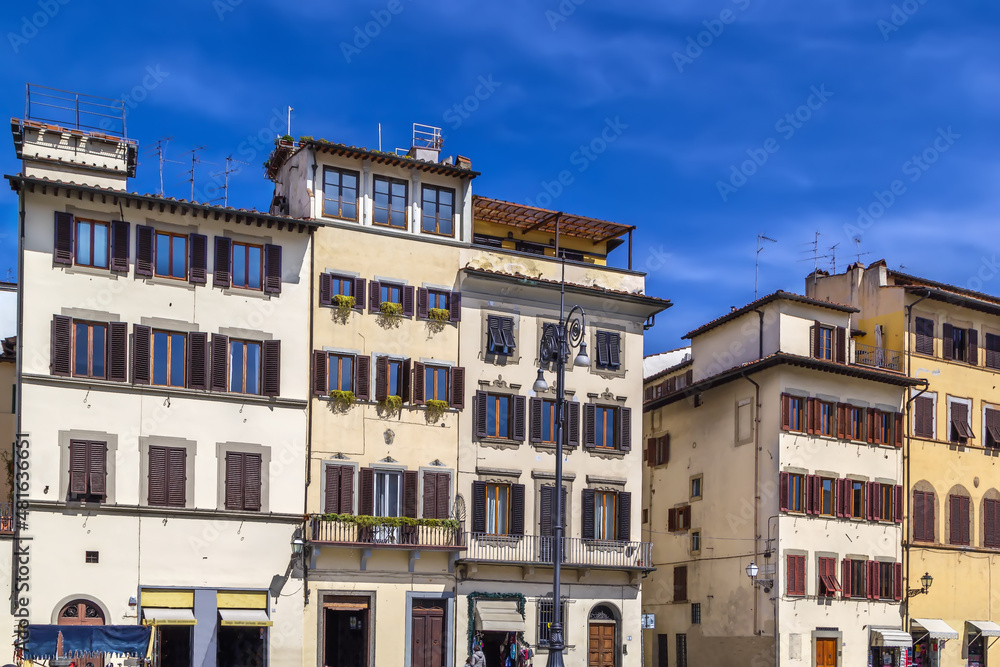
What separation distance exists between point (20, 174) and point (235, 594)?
1560cm

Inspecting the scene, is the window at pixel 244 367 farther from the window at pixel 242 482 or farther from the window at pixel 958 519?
the window at pixel 958 519

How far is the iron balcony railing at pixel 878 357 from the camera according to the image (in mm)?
60250

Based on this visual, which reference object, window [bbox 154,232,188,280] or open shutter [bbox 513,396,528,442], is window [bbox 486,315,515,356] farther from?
window [bbox 154,232,188,280]

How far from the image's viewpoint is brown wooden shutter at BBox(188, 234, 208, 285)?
45250 mm

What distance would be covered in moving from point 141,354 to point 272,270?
559 cm

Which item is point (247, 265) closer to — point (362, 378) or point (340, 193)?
point (340, 193)

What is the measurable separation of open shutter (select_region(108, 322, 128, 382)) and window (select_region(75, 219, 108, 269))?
7.16ft

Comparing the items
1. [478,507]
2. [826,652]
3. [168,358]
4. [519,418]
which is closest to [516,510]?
[478,507]

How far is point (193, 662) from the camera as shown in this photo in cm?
4338

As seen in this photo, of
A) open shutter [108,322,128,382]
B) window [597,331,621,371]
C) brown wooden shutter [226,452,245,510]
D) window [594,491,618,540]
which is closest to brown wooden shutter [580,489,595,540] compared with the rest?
window [594,491,618,540]

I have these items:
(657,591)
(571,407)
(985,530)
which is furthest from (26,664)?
(985,530)

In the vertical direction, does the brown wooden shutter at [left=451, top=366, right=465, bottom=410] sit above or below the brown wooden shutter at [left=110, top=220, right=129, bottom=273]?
below

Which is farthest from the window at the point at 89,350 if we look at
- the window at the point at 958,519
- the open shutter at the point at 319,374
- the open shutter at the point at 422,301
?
the window at the point at 958,519

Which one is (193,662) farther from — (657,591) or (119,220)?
(657,591)
